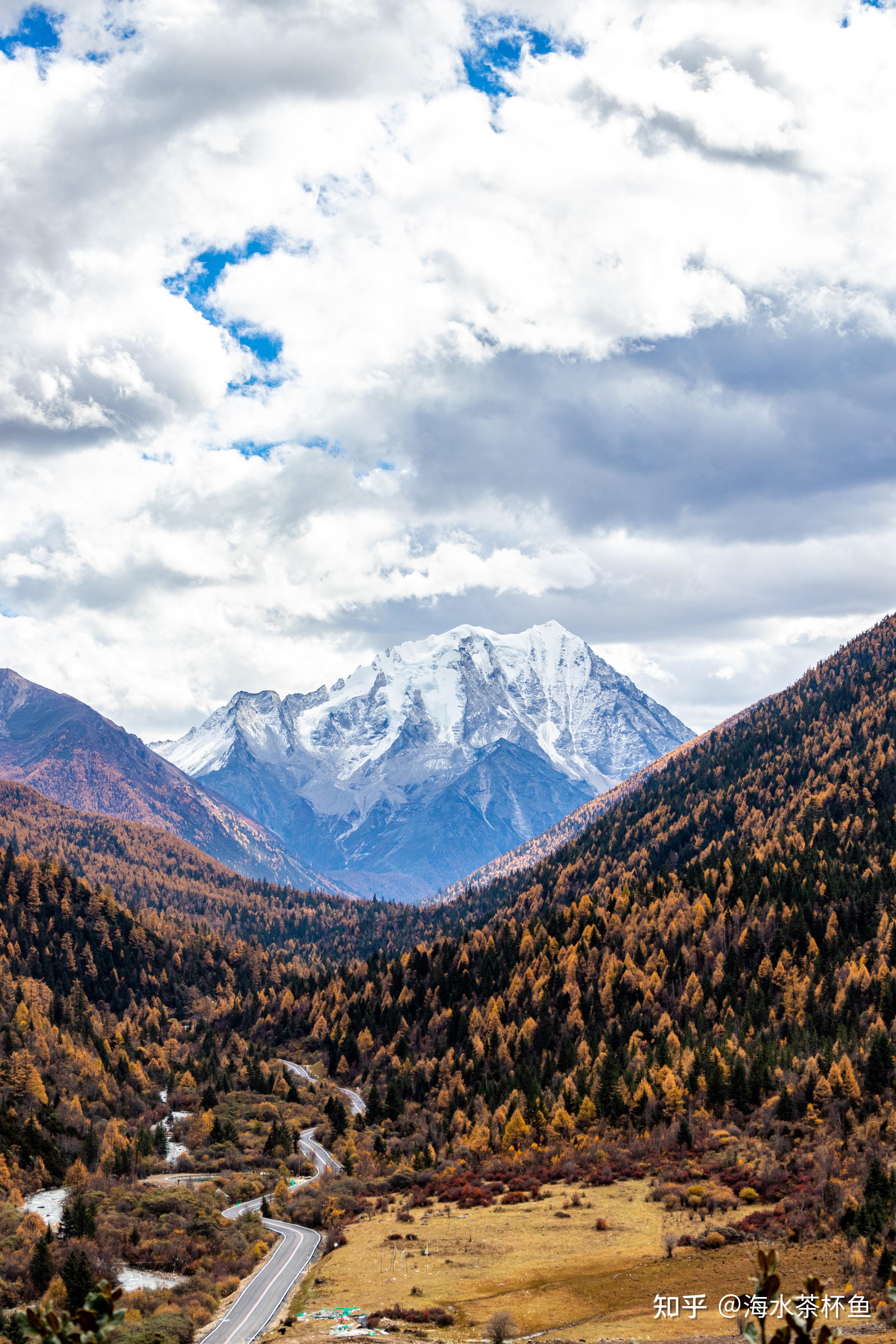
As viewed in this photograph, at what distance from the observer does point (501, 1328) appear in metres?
67.4

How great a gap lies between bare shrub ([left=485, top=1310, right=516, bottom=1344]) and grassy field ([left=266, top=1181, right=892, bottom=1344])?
1.02 meters

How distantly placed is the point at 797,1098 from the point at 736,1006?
5347 cm

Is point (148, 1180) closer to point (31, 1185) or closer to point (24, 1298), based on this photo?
point (31, 1185)

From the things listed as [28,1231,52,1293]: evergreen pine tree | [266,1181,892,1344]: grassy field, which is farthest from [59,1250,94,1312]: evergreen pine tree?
[266,1181,892,1344]: grassy field

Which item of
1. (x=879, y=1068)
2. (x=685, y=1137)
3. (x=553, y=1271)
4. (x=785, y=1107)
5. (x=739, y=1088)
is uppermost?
(x=879, y=1068)

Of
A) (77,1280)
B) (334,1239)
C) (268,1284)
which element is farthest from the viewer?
(334,1239)

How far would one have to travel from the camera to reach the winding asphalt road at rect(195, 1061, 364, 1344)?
78.6 meters

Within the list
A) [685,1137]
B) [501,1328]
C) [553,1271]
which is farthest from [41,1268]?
[685,1137]

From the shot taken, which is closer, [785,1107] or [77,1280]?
[77,1280]

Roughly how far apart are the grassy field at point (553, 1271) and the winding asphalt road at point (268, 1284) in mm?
3223

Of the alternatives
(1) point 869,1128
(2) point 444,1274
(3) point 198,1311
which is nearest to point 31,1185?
(3) point 198,1311

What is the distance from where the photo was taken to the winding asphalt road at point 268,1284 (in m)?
78.6

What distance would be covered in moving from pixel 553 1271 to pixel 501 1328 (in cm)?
1814

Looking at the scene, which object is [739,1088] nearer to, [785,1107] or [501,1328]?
[785,1107]
